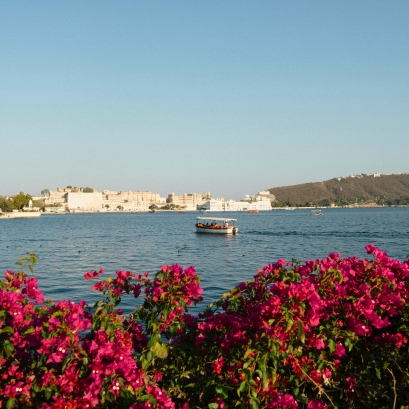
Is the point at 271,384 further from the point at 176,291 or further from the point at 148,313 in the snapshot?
the point at 148,313

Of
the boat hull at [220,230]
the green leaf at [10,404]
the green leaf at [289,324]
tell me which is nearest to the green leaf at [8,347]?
the green leaf at [10,404]

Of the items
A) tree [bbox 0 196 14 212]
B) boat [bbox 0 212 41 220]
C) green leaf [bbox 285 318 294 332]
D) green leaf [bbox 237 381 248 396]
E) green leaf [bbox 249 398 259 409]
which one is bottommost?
boat [bbox 0 212 41 220]

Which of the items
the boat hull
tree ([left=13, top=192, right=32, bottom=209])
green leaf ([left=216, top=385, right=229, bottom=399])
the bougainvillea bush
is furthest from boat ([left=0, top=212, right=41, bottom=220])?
green leaf ([left=216, top=385, right=229, bottom=399])

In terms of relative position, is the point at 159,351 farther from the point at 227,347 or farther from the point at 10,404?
the point at 10,404

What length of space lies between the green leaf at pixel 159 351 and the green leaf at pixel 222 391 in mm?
538

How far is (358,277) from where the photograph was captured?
14.9 ft

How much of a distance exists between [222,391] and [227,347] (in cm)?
35

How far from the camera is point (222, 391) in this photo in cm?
347

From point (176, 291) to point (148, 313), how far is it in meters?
0.51

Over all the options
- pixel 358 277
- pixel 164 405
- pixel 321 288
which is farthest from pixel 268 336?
pixel 358 277

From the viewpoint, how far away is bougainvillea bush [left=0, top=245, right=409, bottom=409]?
3.33m

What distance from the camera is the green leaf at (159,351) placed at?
381cm

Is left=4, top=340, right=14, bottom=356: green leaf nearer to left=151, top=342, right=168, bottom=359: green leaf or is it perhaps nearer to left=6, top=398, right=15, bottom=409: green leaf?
left=6, top=398, right=15, bottom=409: green leaf

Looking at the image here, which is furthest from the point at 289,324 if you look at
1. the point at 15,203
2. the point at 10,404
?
the point at 15,203
